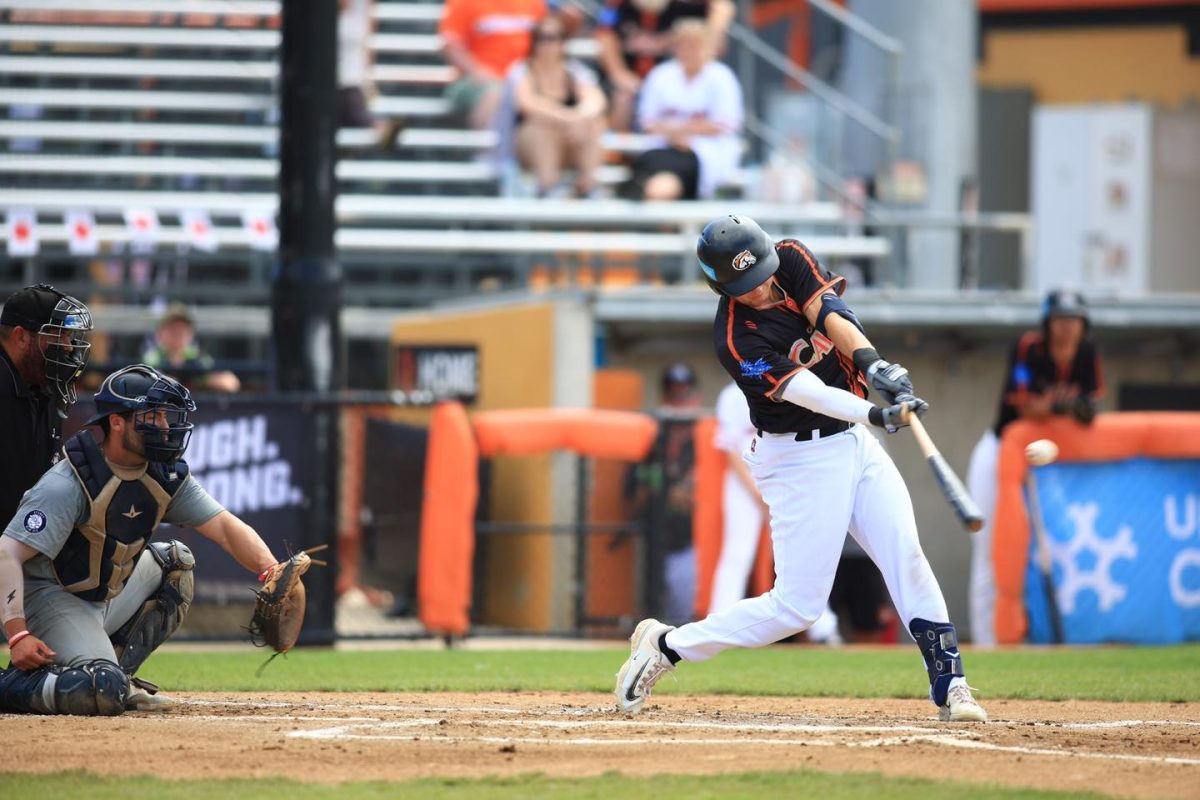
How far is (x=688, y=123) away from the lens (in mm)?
16672

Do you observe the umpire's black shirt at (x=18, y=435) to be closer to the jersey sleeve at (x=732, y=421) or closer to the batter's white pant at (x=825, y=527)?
the batter's white pant at (x=825, y=527)

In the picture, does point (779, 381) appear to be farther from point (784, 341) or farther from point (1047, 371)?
point (1047, 371)

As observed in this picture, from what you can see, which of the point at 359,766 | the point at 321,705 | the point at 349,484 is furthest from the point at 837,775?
the point at 349,484

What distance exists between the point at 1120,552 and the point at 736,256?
628cm

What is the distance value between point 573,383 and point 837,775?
26.1 ft

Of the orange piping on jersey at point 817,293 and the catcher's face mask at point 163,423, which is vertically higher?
the orange piping on jersey at point 817,293

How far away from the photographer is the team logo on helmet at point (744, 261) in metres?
6.55

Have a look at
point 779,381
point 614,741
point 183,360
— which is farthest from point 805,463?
point 183,360

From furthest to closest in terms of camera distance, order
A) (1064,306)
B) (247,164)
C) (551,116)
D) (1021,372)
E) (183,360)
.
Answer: (247,164)
(551,116)
(183,360)
(1021,372)
(1064,306)

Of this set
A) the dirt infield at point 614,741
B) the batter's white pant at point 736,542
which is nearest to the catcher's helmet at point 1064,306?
the batter's white pant at point 736,542

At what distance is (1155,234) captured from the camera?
68.0 ft

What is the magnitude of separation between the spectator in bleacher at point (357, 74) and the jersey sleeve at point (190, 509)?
10425 mm

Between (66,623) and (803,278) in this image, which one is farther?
(66,623)

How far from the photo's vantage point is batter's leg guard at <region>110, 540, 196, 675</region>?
23.5ft
